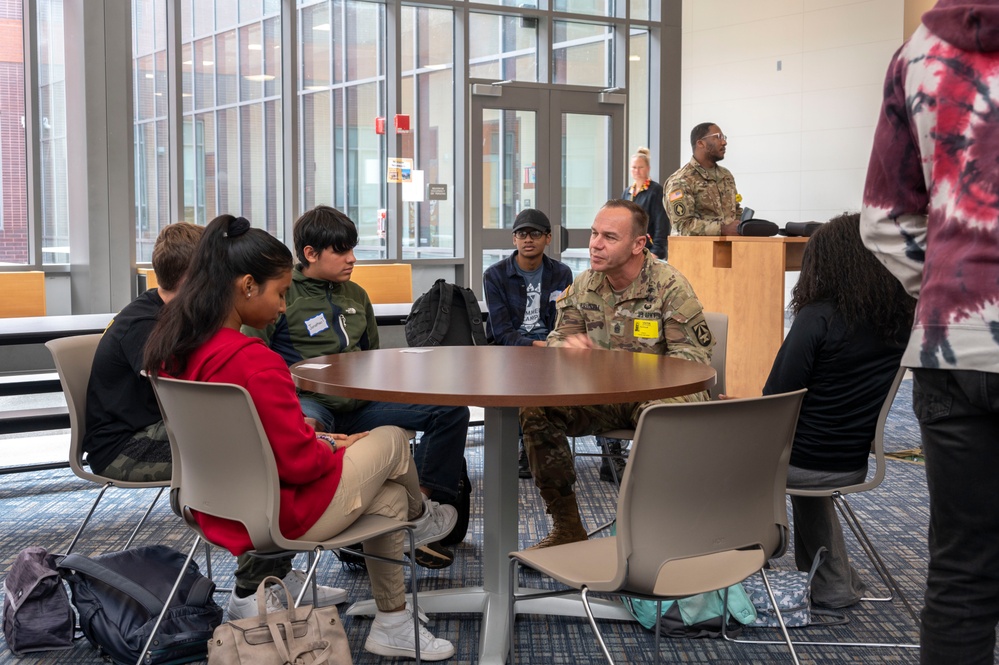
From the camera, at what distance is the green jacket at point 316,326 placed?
3.49m

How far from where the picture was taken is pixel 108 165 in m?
7.52

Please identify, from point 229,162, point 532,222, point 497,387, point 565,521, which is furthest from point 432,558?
point 229,162

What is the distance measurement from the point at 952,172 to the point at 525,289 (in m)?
3.55

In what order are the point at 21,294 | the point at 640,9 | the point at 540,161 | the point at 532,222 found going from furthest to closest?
the point at 640,9
the point at 540,161
the point at 21,294
the point at 532,222

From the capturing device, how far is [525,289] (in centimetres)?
493

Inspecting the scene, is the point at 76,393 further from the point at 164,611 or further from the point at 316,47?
the point at 316,47

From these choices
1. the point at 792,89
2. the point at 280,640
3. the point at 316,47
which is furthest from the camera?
the point at 792,89

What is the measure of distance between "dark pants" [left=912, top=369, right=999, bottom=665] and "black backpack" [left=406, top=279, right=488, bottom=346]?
273 cm

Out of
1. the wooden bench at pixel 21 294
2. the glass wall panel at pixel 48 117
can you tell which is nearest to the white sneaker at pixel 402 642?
the wooden bench at pixel 21 294

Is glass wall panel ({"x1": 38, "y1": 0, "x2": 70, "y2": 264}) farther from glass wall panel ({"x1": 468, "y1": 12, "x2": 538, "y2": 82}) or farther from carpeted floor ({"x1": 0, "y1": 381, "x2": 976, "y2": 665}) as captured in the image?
carpeted floor ({"x1": 0, "y1": 381, "x2": 976, "y2": 665})

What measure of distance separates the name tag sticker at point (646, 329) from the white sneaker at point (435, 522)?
3.11ft

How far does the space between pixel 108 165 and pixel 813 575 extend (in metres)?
6.33

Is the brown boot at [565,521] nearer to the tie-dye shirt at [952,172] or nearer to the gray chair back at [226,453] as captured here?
the gray chair back at [226,453]

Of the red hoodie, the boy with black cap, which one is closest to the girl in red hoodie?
the red hoodie
